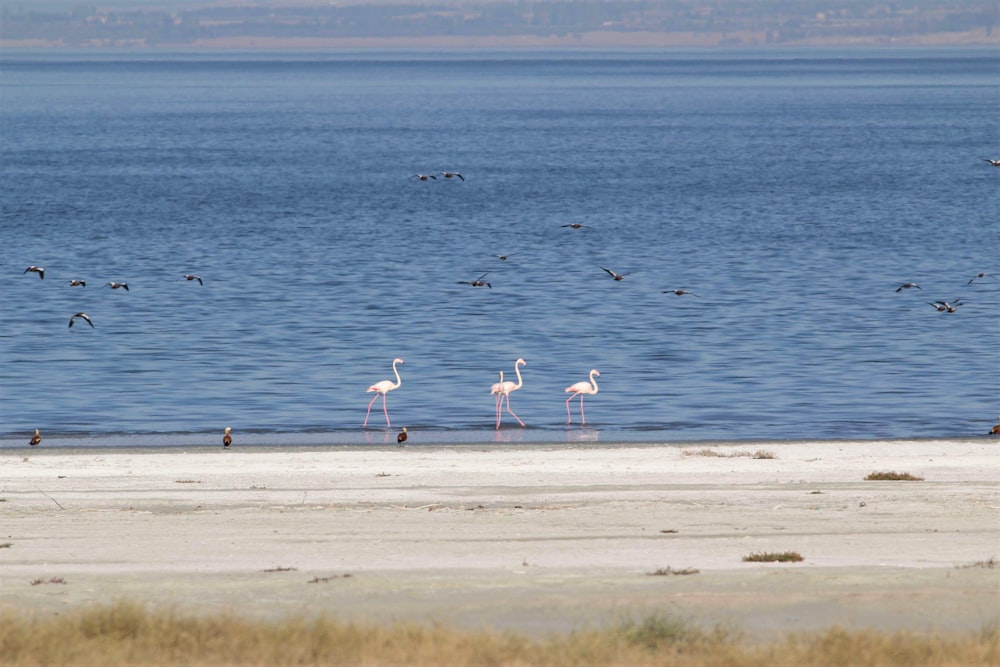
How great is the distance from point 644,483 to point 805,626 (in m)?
8.39

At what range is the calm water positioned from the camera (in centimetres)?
3156

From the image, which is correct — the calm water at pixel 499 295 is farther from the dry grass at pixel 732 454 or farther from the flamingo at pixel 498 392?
the dry grass at pixel 732 454

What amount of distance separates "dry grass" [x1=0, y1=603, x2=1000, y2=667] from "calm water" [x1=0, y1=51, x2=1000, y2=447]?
15.0 m

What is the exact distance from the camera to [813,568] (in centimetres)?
1617

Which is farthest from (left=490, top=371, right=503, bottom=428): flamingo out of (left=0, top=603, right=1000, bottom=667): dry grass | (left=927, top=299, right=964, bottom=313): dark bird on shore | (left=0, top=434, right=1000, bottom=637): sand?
(left=0, top=603, right=1000, bottom=667): dry grass

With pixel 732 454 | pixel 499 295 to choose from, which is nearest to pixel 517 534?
pixel 732 454

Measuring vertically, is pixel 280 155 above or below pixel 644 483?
below

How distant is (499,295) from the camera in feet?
162

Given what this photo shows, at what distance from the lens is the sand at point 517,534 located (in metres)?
14.8

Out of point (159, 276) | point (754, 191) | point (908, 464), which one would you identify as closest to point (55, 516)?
point (908, 464)

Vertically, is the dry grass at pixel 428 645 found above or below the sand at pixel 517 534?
above

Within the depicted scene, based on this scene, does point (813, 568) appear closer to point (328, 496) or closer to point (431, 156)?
point (328, 496)

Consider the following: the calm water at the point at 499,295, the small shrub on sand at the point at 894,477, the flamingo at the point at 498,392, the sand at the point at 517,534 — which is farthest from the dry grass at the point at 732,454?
the flamingo at the point at 498,392

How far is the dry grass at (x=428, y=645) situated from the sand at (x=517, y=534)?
97cm
